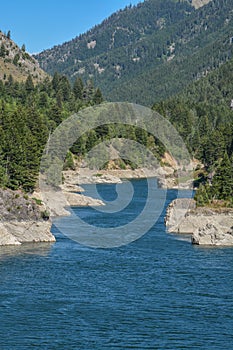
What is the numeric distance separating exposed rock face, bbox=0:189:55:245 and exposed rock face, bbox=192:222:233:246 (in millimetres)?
20758

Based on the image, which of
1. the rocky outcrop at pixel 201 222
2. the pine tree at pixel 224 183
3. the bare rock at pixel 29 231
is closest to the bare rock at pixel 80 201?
the rocky outcrop at pixel 201 222

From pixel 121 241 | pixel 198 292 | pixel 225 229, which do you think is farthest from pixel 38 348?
pixel 225 229

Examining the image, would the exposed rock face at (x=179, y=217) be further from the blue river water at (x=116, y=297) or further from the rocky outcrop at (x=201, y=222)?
the blue river water at (x=116, y=297)

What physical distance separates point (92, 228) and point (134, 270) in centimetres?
2827

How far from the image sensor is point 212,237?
91.8 m

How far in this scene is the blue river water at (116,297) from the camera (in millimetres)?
55812

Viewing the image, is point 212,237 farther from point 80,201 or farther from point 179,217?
point 80,201

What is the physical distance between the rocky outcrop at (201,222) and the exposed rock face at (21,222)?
2104cm

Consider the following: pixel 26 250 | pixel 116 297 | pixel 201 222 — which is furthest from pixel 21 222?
pixel 116 297

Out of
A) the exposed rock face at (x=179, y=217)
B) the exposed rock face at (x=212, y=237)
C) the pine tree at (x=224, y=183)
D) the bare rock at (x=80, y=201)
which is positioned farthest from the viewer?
the bare rock at (x=80, y=201)

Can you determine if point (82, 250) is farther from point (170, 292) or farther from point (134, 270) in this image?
point (170, 292)

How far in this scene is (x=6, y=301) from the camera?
6419cm

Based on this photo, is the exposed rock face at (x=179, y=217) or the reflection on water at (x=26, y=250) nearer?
the reflection on water at (x=26, y=250)

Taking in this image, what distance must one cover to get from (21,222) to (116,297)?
2996 centimetres
